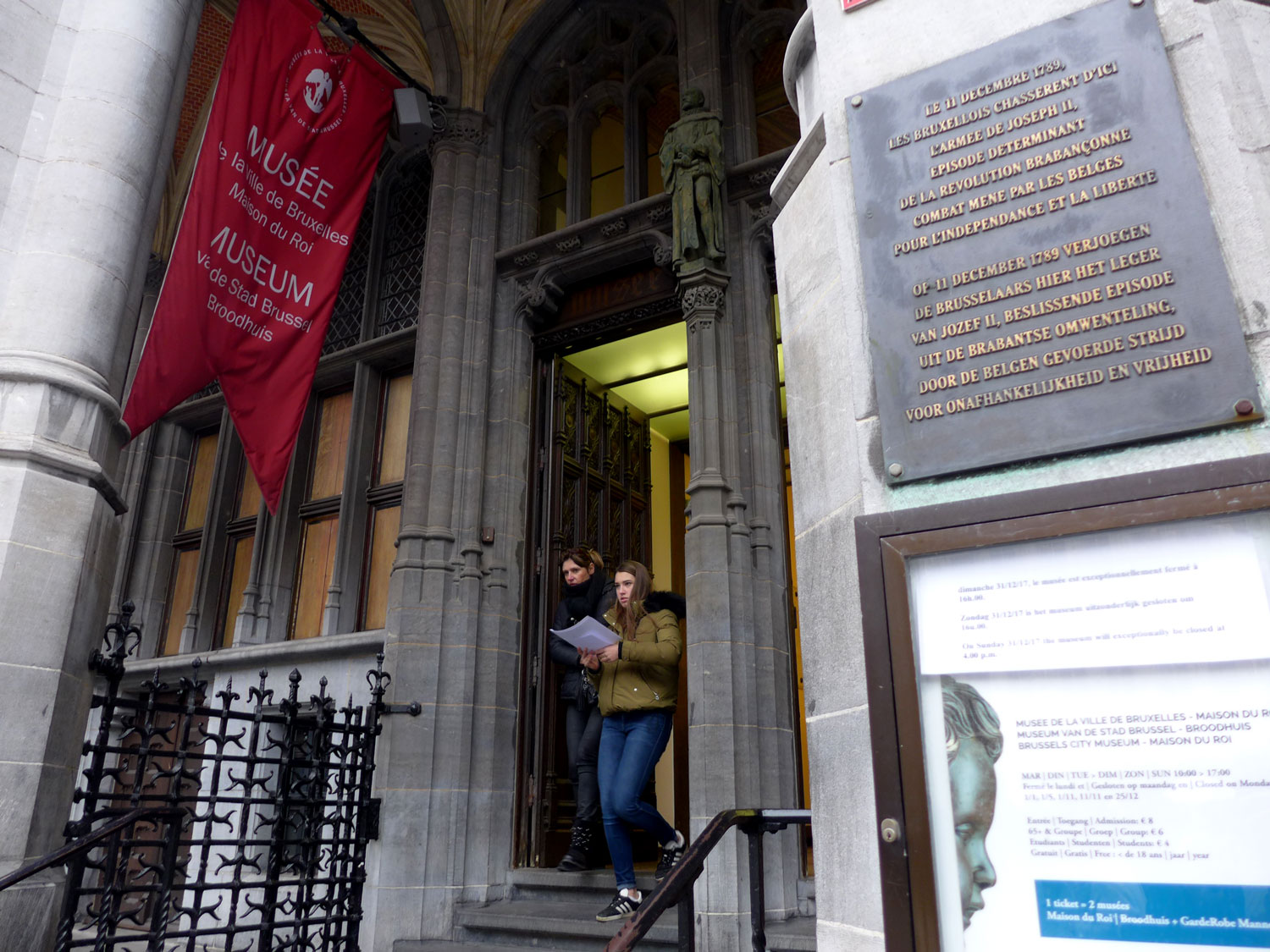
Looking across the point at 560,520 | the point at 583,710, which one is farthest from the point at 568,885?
the point at 560,520

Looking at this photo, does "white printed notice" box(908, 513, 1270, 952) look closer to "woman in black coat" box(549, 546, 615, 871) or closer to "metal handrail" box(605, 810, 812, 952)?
"metal handrail" box(605, 810, 812, 952)

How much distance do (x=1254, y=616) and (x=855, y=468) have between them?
3.35 feet

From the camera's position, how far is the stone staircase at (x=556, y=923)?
17.3ft

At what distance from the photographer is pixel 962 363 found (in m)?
2.50

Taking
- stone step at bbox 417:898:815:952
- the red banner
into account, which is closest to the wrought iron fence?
stone step at bbox 417:898:815:952

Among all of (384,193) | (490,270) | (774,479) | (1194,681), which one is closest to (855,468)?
(1194,681)

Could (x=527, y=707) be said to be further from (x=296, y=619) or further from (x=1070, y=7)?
(x=1070, y=7)

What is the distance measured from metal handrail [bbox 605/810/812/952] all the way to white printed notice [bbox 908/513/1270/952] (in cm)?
115

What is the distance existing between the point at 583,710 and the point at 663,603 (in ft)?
5.56

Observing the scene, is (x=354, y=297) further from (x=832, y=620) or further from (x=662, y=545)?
(x=832, y=620)

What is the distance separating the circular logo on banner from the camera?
6.83m

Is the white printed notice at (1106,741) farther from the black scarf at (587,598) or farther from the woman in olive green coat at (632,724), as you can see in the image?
the black scarf at (587,598)

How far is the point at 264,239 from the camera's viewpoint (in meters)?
6.31

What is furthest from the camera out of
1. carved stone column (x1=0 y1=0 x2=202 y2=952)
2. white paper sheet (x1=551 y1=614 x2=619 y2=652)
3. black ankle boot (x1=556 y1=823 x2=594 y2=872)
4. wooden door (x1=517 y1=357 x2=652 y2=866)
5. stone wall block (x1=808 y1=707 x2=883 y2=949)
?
wooden door (x1=517 y1=357 x2=652 y2=866)
